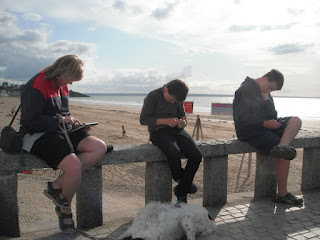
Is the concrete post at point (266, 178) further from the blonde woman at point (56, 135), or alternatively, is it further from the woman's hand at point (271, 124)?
the blonde woman at point (56, 135)

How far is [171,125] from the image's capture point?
347 cm

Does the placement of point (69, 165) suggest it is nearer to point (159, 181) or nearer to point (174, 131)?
point (159, 181)

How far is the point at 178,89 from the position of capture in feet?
10.9

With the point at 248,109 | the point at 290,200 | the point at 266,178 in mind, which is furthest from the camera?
the point at 266,178

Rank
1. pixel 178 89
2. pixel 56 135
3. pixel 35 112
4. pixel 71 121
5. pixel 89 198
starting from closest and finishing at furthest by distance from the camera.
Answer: pixel 35 112, pixel 56 135, pixel 71 121, pixel 89 198, pixel 178 89

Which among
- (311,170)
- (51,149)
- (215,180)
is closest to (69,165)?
(51,149)

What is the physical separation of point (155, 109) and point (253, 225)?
164cm

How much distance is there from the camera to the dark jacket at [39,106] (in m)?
2.67

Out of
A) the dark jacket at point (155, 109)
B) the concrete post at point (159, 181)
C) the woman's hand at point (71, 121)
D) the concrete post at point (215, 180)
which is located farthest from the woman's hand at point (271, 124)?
the woman's hand at point (71, 121)

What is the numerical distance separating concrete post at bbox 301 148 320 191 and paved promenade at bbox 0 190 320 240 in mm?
646

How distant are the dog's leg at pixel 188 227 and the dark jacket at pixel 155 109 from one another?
3.82 ft

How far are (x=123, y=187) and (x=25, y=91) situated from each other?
4.02 m

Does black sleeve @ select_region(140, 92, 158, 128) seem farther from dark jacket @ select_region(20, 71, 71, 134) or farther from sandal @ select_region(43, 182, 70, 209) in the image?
sandal @ select_region(43, 182, 70, 209)

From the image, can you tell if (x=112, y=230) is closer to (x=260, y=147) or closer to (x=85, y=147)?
(x=85, y=147)
